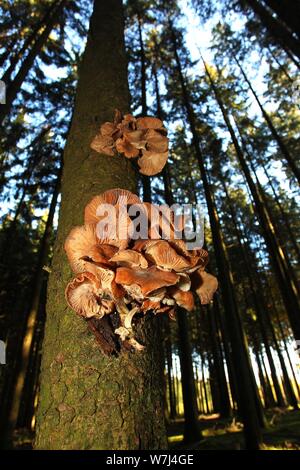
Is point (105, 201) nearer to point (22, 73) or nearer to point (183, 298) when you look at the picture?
point (183, 298)

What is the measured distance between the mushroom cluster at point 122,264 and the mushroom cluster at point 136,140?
54 cm

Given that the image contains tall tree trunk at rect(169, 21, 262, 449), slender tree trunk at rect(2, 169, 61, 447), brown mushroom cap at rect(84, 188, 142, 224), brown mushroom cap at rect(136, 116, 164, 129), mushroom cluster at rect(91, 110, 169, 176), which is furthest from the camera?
slender tree trunk at rect(2, 169, 61, 447)

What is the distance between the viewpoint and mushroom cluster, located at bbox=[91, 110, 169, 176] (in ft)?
5.59

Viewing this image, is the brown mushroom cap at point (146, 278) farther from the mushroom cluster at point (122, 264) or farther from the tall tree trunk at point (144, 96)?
the tall tree trunk at point (144, 96)

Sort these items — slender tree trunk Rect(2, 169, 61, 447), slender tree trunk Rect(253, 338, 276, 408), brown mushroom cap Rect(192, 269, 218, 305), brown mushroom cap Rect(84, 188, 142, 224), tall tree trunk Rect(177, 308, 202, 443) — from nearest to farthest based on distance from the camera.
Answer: brown mushroom cap Rect(84, 188, 142, 224) < brown mushroom cap Rect(192, 269, 218, 305) < slender tree trunk Rect(2, 169, 61, 447) < tall tree trunk Rect(177, 308, 202, 443) < slender tree trunk Rect(253, 338, 276, 408)

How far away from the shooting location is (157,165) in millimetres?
1895

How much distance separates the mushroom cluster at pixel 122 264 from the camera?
1.15 meters

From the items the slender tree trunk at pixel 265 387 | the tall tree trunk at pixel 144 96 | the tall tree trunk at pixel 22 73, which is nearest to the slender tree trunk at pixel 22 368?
the tall tree trunk at pixel 144 96

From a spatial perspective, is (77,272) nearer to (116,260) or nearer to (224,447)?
(116,260)

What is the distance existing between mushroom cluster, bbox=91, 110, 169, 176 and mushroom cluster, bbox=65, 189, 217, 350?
0.54 meters

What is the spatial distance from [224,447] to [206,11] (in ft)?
45.4

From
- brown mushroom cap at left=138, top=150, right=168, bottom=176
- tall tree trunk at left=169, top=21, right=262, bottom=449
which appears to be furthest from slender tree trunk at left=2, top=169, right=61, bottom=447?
brown mushroom cap at left=138, top=150, right=168, bottom=176

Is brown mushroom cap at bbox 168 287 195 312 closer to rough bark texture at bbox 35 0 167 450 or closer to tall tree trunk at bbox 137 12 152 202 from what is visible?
rough bark texture at bbox 35 0 167 450

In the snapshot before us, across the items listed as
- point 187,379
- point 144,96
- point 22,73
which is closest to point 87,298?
point 22,73
